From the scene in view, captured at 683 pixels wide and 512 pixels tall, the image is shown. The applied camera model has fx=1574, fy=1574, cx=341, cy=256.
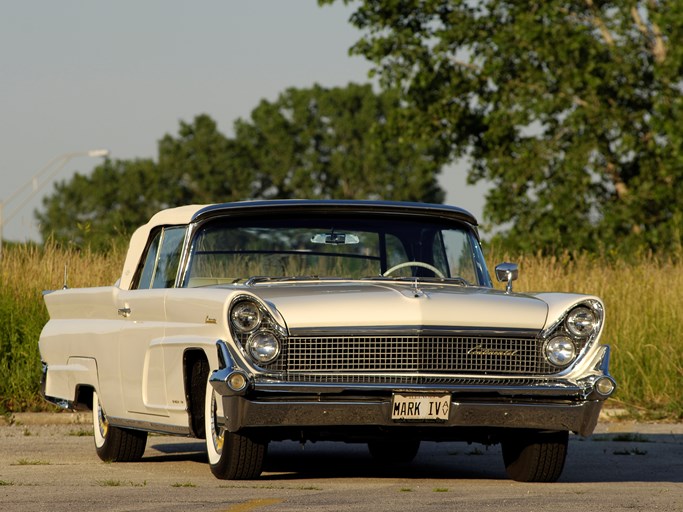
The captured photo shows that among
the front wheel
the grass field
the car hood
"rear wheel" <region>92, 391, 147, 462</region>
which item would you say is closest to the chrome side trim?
the front wheel

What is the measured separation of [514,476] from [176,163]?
98502mm

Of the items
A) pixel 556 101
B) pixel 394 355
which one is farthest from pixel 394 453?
pixel 556 101

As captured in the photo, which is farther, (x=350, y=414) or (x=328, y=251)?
(x=328, y=251)

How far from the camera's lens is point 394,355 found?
8.55 meters

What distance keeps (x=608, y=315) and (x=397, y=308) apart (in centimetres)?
945

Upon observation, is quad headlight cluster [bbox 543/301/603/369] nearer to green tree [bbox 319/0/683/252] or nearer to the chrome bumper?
the chrome bumper

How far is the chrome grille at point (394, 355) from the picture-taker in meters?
8.48

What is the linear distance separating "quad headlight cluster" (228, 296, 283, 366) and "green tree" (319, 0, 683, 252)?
2078 centimetres

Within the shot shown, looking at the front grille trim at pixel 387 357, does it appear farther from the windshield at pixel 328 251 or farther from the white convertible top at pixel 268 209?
the white convertible top at pixel 268 209

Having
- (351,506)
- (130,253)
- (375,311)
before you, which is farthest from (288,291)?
(130,253)

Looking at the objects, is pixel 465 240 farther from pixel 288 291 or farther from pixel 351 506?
pixel 351 506

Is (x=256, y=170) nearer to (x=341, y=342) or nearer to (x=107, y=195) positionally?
(x=107, y=195)

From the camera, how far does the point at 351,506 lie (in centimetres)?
775

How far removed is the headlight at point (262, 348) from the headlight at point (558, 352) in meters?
1.56
